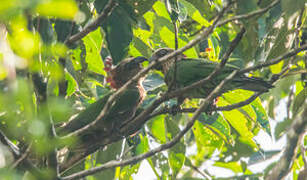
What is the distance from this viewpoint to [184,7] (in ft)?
11.0

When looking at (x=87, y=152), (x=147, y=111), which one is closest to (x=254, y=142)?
(x=147, y=111)

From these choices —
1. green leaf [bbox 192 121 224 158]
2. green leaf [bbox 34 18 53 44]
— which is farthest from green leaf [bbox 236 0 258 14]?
green leaf [bbox 192 121 224 158]

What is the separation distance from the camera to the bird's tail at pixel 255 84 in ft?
10.3

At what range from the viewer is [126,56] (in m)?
2.68

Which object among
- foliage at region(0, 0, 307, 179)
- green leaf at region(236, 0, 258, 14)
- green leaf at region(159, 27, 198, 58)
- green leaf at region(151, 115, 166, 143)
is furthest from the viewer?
green leaf at region(151, 115, 166, 143)

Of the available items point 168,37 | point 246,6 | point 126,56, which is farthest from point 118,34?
point 168,37

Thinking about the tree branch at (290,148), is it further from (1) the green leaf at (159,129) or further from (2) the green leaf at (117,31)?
(2) the green leaf at (117,31)

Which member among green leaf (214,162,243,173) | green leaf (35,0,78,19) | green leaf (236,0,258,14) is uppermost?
green leaf (35,0,78,19)

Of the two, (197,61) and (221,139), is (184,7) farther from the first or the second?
(221,139)

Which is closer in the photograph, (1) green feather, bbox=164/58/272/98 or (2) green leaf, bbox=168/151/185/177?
(1) green feather, bbox=164/58/272/98

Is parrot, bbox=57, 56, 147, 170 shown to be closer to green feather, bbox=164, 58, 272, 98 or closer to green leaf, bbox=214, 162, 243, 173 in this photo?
green feather, bbox=164, 58, 272, 98

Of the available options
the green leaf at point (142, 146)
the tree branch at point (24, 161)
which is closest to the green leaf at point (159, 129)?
the green leaf at point (142, 146)

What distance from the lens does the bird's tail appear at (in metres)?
3.14

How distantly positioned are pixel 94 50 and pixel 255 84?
151cm
